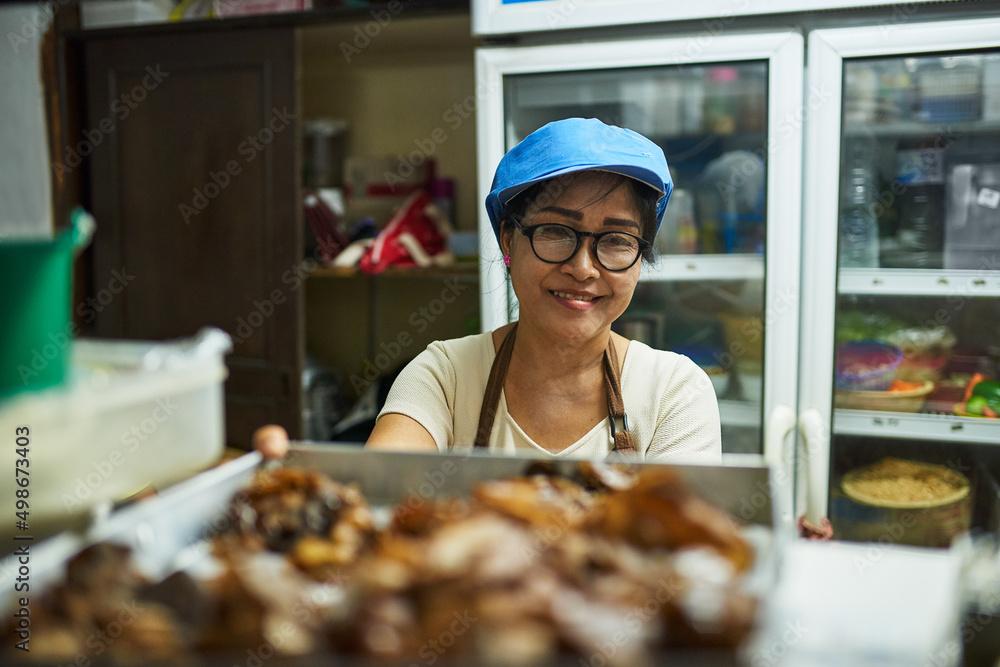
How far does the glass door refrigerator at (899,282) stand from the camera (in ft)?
6.06

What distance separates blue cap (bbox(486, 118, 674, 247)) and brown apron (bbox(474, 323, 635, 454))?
308mm

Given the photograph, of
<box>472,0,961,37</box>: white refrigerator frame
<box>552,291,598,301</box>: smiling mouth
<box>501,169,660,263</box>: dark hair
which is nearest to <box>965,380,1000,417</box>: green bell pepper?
<box>472,0,961,37</box>: white refrigerator frame

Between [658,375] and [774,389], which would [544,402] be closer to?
[658,375]

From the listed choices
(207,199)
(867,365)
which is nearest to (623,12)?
(867,365)

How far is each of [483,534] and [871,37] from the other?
70.1 inches

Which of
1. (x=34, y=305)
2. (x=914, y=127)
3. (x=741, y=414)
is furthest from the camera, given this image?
(x=741, y=414)

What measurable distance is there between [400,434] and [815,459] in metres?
1.13

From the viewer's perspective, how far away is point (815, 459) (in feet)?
6.06

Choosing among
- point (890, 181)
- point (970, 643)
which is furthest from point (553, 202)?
point (890, 181)

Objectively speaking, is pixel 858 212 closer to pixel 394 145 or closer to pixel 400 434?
pixel 400 434

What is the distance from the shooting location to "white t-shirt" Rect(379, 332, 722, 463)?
1.28 metres

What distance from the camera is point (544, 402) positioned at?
137 centimetres

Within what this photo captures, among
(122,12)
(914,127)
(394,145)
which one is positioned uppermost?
(122,12)

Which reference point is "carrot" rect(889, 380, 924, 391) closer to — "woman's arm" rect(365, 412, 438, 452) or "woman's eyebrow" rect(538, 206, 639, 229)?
"woman's eyebrow" rect(538, 206, 639, 229)
